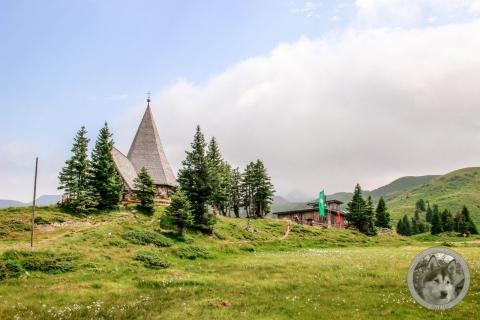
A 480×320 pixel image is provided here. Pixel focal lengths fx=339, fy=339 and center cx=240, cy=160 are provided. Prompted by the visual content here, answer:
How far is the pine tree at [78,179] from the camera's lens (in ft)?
134

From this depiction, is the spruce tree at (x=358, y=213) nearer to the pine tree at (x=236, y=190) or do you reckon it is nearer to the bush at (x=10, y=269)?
the pine tree at (x=236, y=190)

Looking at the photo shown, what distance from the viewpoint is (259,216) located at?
246 ft

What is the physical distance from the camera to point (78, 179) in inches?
1671

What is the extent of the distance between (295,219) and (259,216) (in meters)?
9.89

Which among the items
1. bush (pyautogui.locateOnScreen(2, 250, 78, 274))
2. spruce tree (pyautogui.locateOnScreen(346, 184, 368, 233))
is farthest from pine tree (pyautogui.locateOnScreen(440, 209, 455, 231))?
bush (pyautogui.locateOnScreen(2, 250, 78, 274))

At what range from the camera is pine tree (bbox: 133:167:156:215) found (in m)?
44.1

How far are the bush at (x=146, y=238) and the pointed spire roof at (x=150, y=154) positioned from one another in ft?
61.9

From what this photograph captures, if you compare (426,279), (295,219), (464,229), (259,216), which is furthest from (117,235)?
(464,229)

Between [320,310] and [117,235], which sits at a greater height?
[117,235]

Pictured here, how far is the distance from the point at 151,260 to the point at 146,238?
23.3 ft

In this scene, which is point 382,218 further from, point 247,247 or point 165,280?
point 165,280

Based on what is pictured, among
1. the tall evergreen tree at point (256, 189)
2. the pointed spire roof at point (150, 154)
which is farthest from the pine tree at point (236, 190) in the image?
the pointed spire roof at point (150, 154)

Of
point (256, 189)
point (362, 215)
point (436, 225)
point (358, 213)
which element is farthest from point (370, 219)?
point (436, 225)

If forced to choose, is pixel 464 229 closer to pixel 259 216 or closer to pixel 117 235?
pixel 259 216
